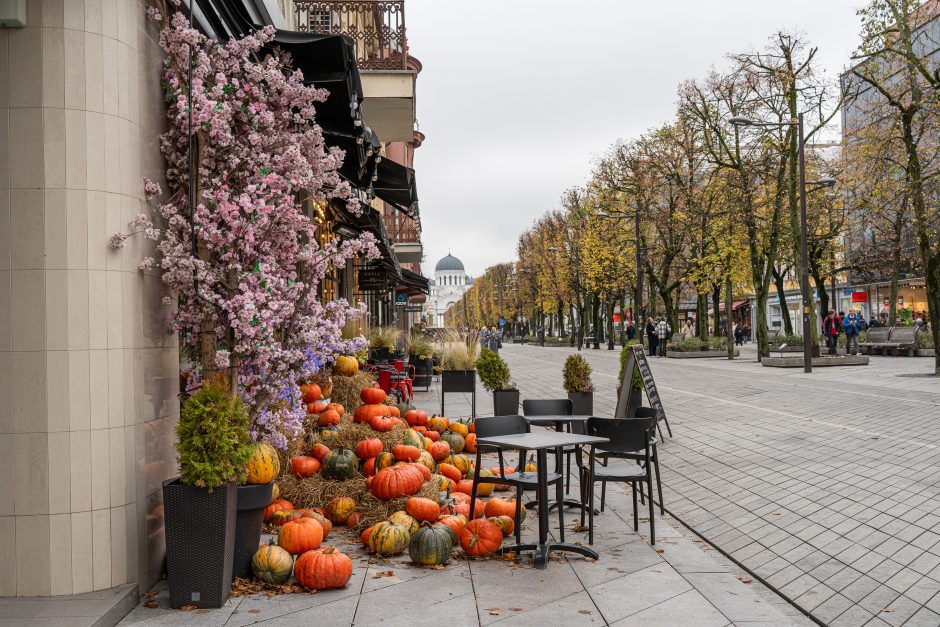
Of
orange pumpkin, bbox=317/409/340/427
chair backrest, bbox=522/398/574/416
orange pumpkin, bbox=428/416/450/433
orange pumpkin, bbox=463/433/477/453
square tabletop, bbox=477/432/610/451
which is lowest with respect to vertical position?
orange pumpkin, bbox=463/433/477/453

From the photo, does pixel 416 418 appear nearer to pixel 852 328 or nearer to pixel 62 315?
pixel 62 315

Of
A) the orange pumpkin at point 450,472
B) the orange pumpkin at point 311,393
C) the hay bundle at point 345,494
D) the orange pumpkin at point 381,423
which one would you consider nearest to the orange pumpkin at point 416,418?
the orange pumpkin at point 381,423

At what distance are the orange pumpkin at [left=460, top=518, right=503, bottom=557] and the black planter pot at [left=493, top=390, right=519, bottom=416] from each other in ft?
22.2

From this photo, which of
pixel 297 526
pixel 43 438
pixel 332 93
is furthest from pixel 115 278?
pixel 332 93

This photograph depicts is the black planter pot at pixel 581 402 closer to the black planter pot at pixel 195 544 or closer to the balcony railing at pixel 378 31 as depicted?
the balcony railing at pixel 378 31

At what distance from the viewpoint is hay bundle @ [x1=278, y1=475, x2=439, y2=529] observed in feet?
22.9

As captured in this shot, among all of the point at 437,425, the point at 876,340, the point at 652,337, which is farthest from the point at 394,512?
the point at 652,337

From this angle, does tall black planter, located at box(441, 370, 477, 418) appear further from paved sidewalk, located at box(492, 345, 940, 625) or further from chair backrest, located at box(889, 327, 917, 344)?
chair backrest, located at box(889, 327, 917, 344)

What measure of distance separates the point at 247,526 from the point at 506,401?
795cm

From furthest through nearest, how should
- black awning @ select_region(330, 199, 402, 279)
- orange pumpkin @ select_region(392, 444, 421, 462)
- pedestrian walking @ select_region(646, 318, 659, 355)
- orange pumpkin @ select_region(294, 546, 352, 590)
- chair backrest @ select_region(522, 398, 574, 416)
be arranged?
pedestrian walking @ select_region(646, 318, 659, 355) → black awning @ select_region(330, 199, 402, 279) → chair backrest @ select_region(522, 398, 574, 416) → orange pumpkin @ select_region(392, 444, 421, 462) → orange pumpkin @ select_region(294, 546, 352, 590)

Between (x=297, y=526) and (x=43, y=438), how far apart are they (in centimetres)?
184

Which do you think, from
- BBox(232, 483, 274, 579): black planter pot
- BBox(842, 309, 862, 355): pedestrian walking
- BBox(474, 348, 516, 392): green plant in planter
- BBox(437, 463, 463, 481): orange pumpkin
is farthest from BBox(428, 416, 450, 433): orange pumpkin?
BBox(842, 309, 862, 355): pedestrian walking

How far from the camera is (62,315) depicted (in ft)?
16.3

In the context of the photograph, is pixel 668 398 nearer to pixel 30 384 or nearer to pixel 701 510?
pixel 701 510
